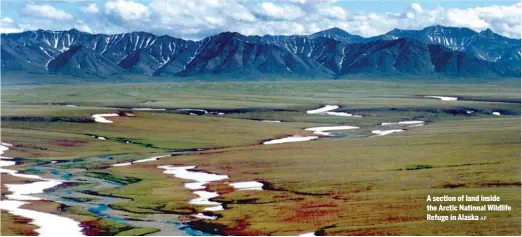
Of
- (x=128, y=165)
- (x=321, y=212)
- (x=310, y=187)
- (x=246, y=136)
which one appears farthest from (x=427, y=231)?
(x=246, y=136)

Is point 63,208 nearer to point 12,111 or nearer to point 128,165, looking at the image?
point 128,165

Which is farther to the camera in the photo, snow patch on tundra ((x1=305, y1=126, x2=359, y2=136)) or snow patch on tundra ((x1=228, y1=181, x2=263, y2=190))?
snow patch on tundra ((x1=305, y1=126, x2=359, y2=136))

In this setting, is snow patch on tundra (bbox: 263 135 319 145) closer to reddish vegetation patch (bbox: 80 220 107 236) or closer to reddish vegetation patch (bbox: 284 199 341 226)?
reddish vegetation patch (bbox: 284 199 341 226)

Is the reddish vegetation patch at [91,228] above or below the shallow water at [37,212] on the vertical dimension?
below

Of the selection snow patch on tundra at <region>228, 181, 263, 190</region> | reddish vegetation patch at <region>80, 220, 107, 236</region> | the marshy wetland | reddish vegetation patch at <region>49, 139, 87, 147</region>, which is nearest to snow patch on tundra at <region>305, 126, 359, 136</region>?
the marshy wetland

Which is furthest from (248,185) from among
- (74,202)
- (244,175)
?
(74,202)

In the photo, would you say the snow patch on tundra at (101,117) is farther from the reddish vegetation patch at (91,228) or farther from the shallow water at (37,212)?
the reddish vegetation patch at (91,228)

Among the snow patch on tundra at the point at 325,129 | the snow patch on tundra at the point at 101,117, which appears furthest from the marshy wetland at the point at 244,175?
the snow patch on tundra at the point at 325,129

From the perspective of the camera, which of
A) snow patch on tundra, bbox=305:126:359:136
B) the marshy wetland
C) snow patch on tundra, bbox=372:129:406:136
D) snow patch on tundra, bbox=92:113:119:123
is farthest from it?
snow patch on tundra, bbox=92:113:119:123
